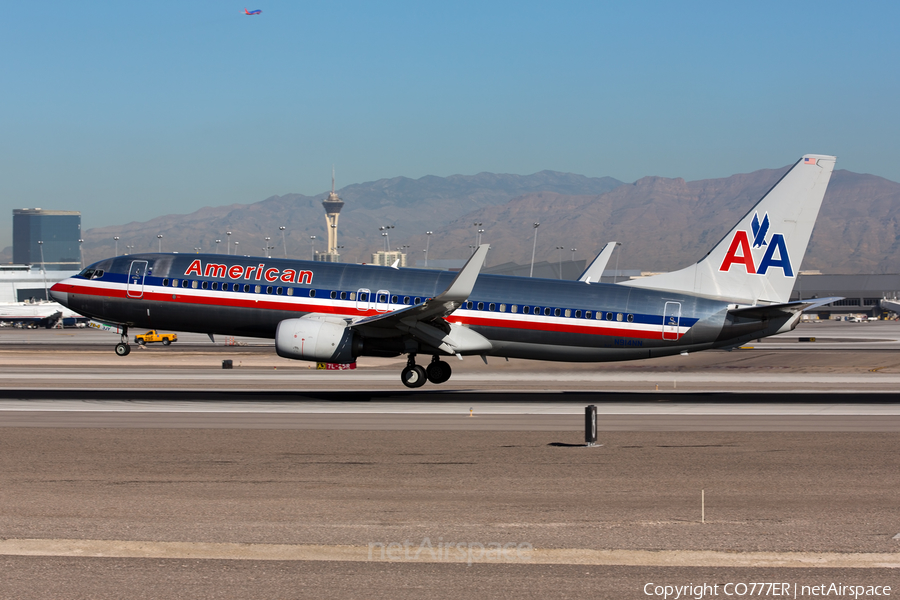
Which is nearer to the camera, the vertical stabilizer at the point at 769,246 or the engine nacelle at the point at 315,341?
the engine nacelle at the point at 315,341

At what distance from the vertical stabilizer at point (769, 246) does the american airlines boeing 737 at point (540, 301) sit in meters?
0.04

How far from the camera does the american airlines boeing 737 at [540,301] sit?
35.9 m

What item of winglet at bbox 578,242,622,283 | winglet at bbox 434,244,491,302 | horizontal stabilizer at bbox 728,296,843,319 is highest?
winglet at bbox 578,242,622,283

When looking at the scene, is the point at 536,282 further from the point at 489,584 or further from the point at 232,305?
the point at 489,584

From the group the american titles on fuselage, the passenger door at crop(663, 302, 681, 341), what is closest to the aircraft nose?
the american titles on fuselage

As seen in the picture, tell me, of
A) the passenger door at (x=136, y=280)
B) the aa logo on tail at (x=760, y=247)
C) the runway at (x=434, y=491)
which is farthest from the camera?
the passenger door at (x=136, y=280)

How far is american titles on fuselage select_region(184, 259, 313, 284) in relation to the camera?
3700cm

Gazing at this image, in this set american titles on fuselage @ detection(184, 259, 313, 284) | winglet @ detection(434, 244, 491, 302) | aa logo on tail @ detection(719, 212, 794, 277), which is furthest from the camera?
american titles on fuselage @ detection(184, 259, 313, 284)

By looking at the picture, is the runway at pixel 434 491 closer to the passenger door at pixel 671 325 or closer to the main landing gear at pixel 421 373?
the main landing gear at pixel 421 373

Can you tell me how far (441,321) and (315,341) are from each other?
17.3 ft
